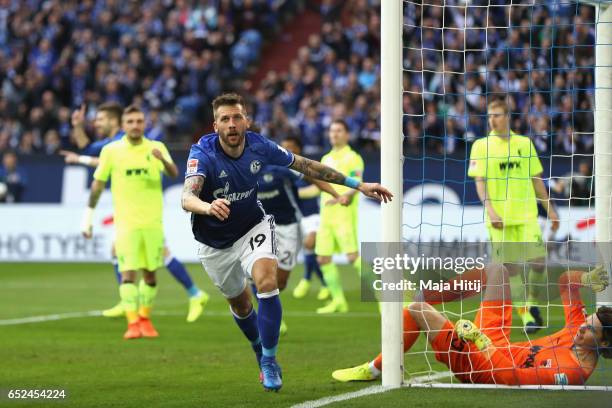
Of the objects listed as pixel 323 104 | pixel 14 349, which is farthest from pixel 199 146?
pixel 323 104

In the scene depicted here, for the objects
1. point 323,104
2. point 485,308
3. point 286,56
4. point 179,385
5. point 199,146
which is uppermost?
point 286,56

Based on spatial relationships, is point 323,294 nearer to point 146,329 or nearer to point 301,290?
point 301,290

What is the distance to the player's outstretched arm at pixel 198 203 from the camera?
6527 mm

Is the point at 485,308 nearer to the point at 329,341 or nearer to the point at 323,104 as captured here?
the point at 329,341

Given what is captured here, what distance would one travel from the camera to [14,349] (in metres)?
10.0

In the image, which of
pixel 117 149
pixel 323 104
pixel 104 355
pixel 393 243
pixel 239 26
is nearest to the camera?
pixel 393 243

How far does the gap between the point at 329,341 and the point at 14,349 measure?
9.86 feet

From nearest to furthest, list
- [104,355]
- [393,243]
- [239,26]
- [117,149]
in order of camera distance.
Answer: [393,243], [104,355], [117,149], [239,26]

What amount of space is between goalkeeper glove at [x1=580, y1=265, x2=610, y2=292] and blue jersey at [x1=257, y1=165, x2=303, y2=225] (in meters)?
4.67

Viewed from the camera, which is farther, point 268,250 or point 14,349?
point 14,349

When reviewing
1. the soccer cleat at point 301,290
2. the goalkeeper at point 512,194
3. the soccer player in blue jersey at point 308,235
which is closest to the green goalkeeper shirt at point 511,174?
the goalkeeper at point 512,194

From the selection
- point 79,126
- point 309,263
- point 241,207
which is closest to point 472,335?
point 241,207

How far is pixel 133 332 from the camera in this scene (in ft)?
35.9

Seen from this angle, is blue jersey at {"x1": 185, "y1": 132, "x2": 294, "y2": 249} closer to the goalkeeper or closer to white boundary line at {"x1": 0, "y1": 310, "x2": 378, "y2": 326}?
the goalkeeper
